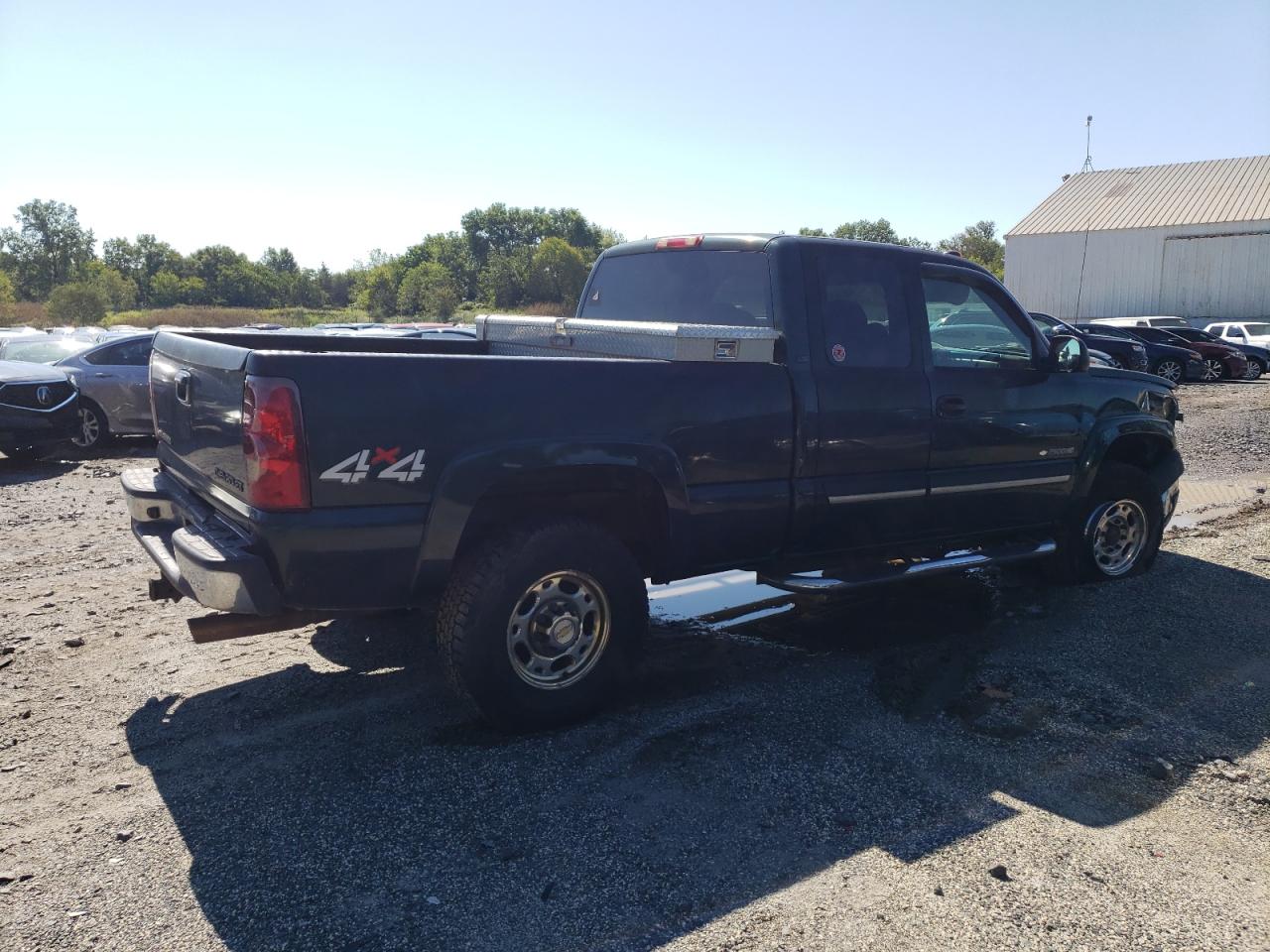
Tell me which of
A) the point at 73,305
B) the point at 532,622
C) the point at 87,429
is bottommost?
the point at 87,429

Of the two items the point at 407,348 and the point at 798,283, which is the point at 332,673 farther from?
the point at 798,283

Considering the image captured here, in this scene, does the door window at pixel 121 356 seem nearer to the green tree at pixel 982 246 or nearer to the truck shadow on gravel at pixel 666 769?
the truck shadow on gravel at pixel 666 769

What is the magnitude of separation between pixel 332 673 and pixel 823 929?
288 cm

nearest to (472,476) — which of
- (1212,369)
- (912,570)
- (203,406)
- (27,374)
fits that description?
(203,406)

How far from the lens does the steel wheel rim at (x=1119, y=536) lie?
6.33 m

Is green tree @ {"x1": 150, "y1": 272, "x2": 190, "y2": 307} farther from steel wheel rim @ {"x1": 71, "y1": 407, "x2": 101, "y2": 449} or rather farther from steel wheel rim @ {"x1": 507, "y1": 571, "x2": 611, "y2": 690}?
steel wheel rim @ {"x1": 507, "y1": 571, "x2": 611, "y2": 690}

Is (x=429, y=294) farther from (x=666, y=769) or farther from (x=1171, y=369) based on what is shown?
(x=666, y=769)

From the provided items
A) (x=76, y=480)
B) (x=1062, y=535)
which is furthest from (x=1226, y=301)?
(x=76, y=480)

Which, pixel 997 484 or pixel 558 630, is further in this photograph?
pixel 997 484

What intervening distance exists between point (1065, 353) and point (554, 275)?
86814 mm

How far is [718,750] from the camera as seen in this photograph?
3.96m

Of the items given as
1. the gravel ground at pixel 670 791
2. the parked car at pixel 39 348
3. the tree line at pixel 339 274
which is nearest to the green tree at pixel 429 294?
the tree line at pixel 339 274

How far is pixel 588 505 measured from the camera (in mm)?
4332

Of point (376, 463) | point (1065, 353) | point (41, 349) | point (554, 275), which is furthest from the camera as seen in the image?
point (554, 275)
